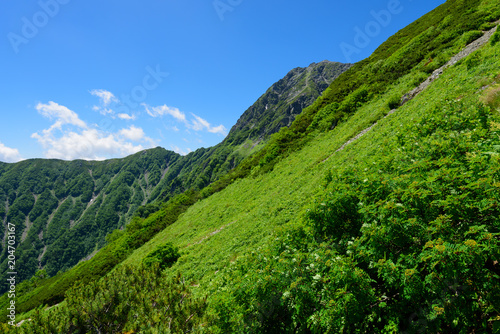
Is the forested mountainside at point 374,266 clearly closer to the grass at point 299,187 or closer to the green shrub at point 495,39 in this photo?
the grass at point 299,187

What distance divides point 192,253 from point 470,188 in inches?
805

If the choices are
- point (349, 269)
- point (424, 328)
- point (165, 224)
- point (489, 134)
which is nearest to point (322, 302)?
point (349, 269)

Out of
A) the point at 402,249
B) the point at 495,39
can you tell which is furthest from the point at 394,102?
the point at 402,249

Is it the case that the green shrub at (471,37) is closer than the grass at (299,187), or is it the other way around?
the grass at (299,187)

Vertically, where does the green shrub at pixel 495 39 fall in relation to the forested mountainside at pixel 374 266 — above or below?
above

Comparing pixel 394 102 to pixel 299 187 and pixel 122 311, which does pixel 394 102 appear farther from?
pixel 122 311

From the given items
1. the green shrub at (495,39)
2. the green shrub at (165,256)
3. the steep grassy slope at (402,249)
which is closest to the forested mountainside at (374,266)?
the steep grassy slope at (402,249)

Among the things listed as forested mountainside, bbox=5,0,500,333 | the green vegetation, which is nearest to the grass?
forested mountainside, bbox=5,0,500,333

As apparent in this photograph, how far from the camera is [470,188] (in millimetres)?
4035

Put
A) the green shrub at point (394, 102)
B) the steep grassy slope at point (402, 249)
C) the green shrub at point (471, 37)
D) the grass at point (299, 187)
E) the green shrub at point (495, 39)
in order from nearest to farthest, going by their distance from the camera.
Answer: the steep grassy slope at point (402, 249), the grass at point (299, 187), the green shrub at point (495, 39), the green shrub at point (394, 102), the green shrub at point (471, 37)

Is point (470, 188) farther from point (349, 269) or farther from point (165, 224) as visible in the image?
point (165, 224)

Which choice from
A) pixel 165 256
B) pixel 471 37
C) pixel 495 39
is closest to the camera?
pixel 495 39

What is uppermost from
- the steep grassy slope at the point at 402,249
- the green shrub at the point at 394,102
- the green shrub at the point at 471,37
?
the green shrub at the point at 471,37

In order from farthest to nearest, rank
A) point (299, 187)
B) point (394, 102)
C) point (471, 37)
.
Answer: point (471, 37), point (394, 102), point (299, 187)
